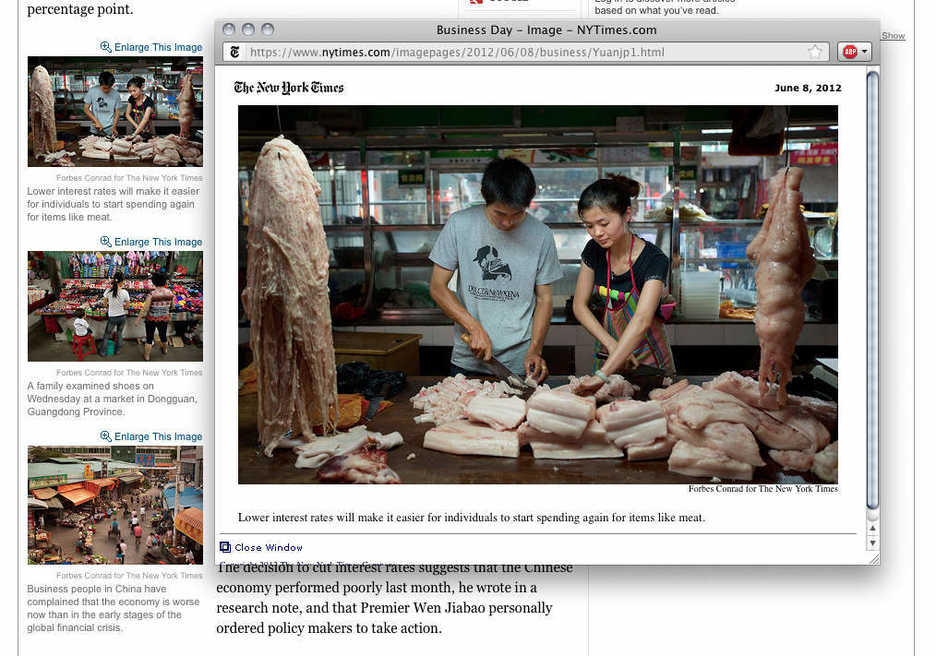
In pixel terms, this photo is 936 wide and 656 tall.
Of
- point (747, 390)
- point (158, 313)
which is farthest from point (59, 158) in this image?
point (747, 390)

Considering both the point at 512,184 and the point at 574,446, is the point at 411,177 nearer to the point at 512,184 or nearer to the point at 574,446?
the point at 512,184

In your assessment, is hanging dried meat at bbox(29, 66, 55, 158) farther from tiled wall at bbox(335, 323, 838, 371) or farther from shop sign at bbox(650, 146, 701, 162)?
shop sign at bbox(650, 146, 701, 162)

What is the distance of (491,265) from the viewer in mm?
3219

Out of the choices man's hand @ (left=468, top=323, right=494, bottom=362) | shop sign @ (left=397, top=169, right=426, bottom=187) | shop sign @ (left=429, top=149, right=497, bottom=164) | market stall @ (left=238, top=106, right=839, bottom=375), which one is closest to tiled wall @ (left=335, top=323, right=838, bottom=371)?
market stall @ (left=238, top=106, right=839, bottom=375)

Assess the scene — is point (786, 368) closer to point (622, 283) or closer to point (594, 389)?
point (594, 389)

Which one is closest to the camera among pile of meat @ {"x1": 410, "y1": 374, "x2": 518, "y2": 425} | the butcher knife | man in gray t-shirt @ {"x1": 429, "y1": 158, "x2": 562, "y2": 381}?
pile of meat @ {"x1": 410, "y1": 374, "x2": 518, "y2": 425}

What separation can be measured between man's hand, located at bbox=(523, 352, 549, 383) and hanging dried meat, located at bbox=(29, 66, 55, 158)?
1933mm

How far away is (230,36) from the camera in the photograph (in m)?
2.18

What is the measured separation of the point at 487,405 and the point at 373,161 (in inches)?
136

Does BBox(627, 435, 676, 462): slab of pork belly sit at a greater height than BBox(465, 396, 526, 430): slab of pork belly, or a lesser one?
lesser

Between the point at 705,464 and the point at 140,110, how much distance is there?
2.17m

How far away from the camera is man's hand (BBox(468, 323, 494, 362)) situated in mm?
2957

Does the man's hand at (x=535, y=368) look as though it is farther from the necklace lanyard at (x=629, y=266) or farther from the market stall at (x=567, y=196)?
the market stall at (x=567, y=196)

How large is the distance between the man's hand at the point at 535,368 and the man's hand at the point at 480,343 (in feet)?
0.56
